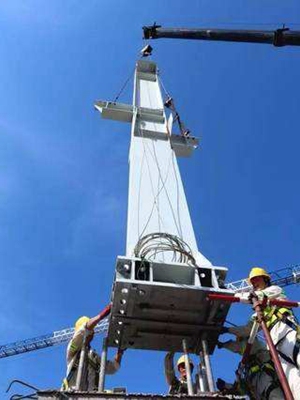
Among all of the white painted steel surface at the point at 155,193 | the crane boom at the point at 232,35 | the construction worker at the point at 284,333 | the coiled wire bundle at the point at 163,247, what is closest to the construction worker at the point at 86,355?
the coiled wire bundle at the point at 163,247

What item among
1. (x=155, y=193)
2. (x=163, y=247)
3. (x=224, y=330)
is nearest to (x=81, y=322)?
(x=163, y=247)

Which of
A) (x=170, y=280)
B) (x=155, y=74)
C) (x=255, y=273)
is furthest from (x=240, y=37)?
(x=170, y=280)

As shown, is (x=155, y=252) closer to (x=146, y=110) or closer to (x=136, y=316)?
(x=136, y=316)

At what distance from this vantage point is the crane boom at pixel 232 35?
13.8 m

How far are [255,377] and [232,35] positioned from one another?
12.2m

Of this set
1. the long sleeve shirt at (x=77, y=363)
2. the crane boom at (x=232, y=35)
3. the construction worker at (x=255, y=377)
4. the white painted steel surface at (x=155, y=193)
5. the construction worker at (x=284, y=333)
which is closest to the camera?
the construction worker at (x=284, y=333)

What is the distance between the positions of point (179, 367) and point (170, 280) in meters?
3.29

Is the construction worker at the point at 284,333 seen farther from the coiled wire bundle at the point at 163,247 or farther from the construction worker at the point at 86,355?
the construction worker at the point at 86,355

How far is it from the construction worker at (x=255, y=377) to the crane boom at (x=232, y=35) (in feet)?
34.7

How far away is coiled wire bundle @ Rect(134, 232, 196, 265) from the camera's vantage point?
642 cm

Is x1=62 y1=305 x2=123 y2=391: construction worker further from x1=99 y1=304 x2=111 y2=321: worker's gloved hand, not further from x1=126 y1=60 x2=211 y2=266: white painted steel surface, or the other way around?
x1=126 y1=60 x2=211 y2=266: white painted steel surface

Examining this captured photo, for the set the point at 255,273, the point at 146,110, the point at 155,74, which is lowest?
the point at 255,273

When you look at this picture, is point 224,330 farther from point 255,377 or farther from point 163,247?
point 163,247

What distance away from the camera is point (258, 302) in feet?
16.4
